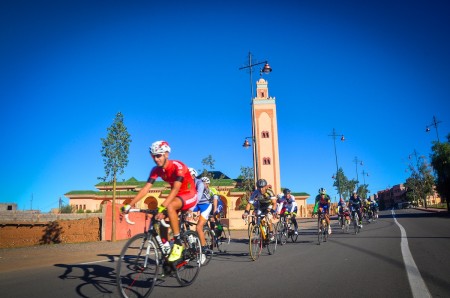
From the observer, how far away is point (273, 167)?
54.5 meters

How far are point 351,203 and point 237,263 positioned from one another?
10423mm

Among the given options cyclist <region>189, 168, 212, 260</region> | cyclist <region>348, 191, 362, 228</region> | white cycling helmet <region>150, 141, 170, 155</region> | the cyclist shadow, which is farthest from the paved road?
cyclist <region>348, 191, 362, 228</region>

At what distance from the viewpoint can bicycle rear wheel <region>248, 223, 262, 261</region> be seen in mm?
7373

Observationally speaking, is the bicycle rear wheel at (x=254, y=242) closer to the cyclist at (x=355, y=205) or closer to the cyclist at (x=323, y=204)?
the cyclist at (x=323, y=204)

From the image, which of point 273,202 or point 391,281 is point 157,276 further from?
point 273,202

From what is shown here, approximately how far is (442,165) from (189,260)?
44796mm

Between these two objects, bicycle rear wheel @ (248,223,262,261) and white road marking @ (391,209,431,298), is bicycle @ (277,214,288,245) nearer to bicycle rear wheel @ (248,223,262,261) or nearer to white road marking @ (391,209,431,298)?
bicycle rear wheel @ (248,223,262,261)

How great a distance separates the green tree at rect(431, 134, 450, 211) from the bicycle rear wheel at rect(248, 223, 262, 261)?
41.0m

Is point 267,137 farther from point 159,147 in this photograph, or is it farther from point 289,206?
point 159,147

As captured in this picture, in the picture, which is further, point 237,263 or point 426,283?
point 237,263

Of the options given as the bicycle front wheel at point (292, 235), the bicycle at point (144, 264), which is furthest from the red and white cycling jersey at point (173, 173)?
the bicycle front wheel at point (292, 235)

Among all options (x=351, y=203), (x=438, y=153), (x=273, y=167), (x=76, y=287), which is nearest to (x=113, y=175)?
(x=351, y=203)

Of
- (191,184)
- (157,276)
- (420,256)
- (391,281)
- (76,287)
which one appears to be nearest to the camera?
(157,276)

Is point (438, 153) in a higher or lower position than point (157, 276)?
higher
